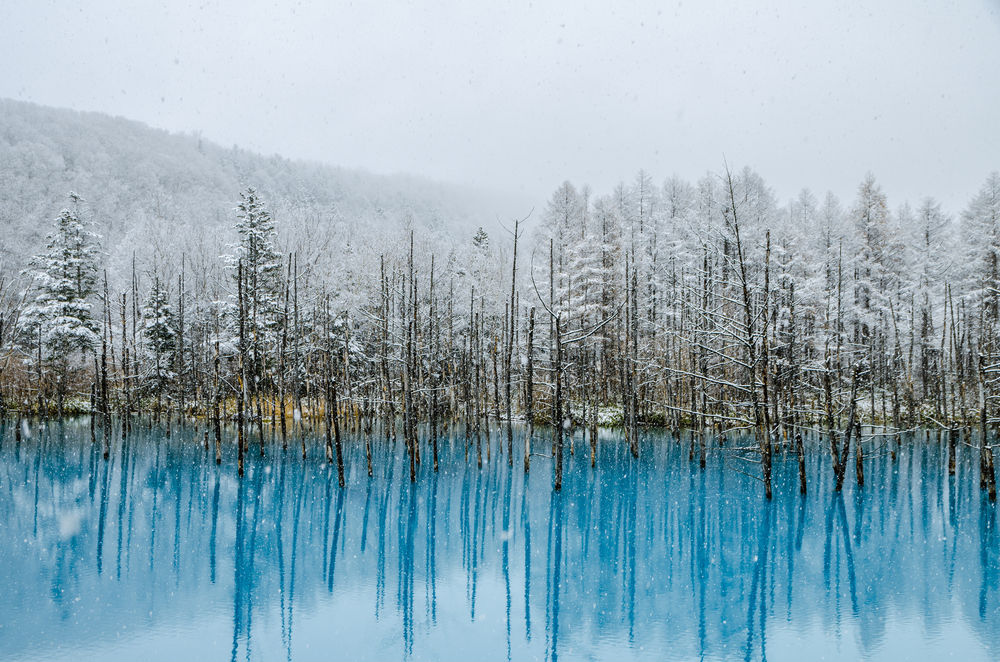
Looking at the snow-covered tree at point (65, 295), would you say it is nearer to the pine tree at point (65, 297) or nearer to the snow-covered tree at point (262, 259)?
the pine tree at point (65, 297)

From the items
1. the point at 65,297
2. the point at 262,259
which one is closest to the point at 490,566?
the point at 262,259

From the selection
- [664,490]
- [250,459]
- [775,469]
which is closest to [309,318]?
[250,459]

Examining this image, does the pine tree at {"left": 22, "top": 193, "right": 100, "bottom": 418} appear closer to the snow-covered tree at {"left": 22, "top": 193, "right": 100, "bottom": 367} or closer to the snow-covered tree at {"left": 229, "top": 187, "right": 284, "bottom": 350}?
the snow-covered tree at {"left": 22, "top": 193, "right": 100, "bottom": 367}

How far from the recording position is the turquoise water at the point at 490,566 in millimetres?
10211

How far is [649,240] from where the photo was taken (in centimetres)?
3819

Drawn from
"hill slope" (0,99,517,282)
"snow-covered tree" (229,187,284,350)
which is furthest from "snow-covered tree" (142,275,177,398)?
"hill slope" (0,99,517,282)

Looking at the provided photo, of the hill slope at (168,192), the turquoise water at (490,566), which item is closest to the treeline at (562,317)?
the turquoise water at (490,566)

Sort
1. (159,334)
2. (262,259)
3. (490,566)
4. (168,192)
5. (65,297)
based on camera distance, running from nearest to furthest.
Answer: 1. (490,566)
2. (262,259)
3. (65,297)
4. (159,334)
5. (168,192)

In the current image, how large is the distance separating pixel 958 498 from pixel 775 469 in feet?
21.3

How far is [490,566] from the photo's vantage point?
14297 millimetres

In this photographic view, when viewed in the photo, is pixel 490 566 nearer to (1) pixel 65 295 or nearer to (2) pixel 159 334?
(2) pixel 159 334

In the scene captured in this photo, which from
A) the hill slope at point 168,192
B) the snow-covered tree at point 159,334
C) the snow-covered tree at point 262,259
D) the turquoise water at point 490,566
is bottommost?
the turquoise water at point 490,566

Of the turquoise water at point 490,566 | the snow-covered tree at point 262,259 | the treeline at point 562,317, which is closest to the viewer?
the turquoise water at point 490,566

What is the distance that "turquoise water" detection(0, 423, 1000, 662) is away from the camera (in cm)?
1021
